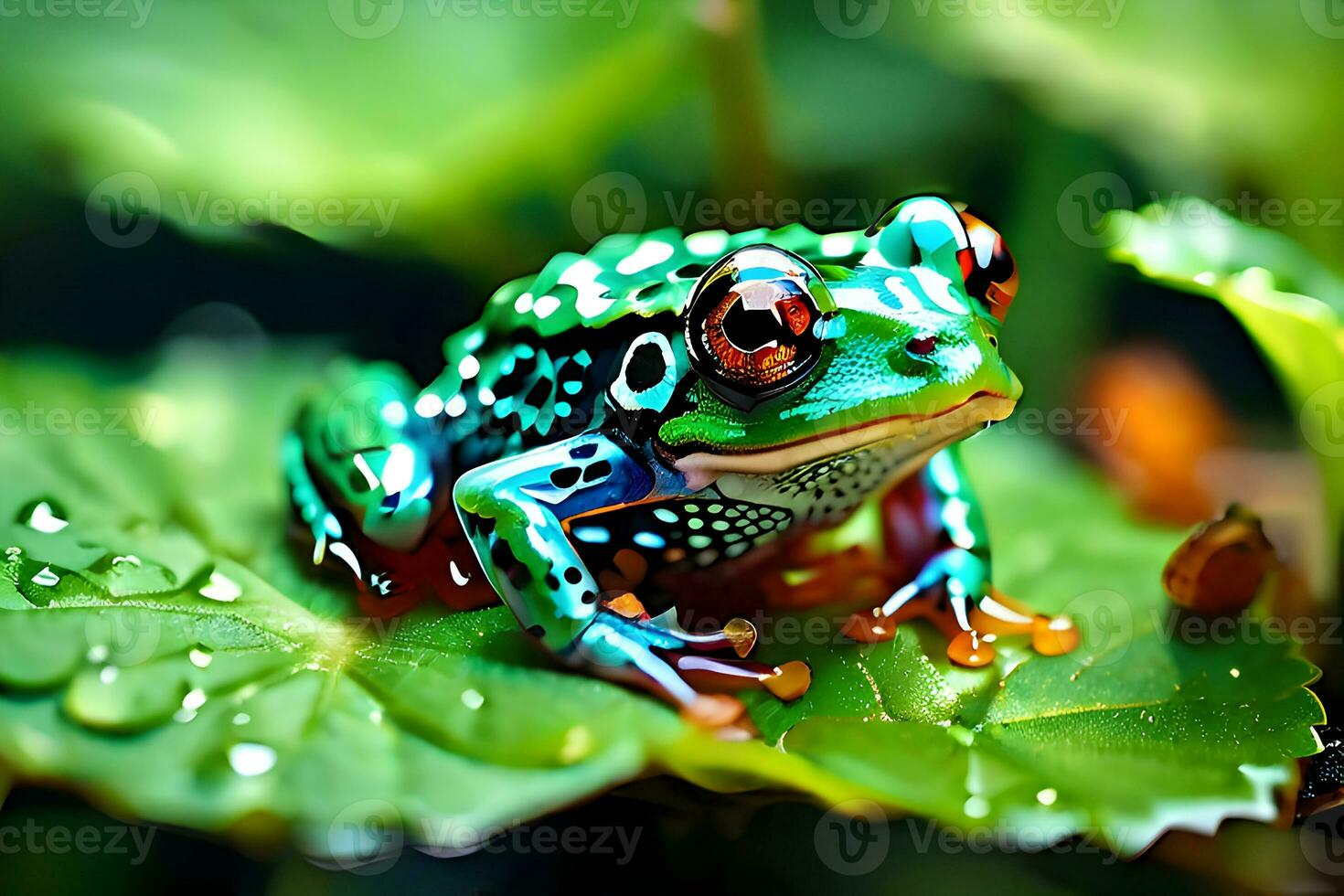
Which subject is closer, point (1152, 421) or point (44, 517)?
point (44, 517)

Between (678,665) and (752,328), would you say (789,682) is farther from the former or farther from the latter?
(752,328)

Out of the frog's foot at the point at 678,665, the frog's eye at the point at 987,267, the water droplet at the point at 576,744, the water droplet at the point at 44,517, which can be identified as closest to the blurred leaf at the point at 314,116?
the water droplet at the point at 44,517

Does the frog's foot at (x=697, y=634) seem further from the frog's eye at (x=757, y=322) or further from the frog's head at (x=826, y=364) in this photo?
the frog's eye at (x=757, y=322)

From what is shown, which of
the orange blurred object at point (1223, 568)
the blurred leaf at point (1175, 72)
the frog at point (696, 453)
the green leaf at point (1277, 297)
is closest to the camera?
the frog at point (696, 453)

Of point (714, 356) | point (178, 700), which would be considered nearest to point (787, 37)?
point (714, 356)

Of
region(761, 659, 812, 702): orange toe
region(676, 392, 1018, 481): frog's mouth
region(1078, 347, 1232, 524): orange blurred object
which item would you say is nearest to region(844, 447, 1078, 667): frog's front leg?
region(761, 659, 812, 702): orange toe

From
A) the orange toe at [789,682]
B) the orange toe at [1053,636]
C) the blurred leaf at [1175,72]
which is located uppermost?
the blurred leaf at [1175,72]

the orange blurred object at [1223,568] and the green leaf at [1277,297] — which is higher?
the green leaf at [1277,297]

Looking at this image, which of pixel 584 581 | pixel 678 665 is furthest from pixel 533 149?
pixel 678 665
